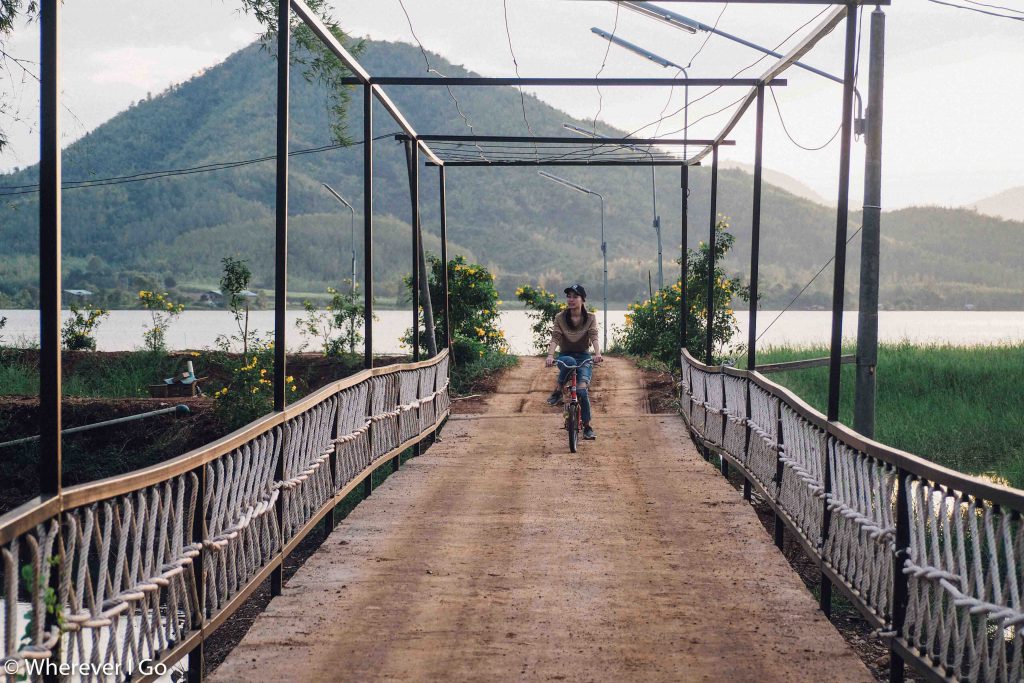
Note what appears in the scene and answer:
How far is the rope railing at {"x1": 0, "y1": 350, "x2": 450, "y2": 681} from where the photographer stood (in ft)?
12.2

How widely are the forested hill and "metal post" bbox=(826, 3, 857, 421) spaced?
96.6 metres

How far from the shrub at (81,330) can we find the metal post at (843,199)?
25.0 meters

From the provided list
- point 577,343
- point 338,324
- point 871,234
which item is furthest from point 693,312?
point 871,234

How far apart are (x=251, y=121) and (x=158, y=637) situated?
15392 cm

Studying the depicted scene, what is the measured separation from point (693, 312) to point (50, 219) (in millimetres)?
20261

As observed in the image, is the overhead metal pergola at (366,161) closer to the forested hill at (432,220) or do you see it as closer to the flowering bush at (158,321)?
the flowering bush at (158,321)

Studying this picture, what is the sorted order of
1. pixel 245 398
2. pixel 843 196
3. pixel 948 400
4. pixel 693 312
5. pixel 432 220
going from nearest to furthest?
pixel 843 196, pixel 245 398, pixel 948 400, pixel 693 312, pixel 432 220

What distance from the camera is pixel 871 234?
30.8ft

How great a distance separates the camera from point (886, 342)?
3198cm

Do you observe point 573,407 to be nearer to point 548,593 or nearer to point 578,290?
point 578,290

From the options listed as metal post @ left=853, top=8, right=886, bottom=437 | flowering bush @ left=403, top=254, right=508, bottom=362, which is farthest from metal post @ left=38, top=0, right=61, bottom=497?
flowering bush @ left=403, top=254, right=508, bottom=362

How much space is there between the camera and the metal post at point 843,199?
290 inches

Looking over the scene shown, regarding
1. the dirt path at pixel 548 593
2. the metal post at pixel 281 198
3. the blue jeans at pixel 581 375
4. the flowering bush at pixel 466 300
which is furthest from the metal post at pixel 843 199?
the flowering bush at pixel 466 300

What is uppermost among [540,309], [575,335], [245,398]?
[540,309]
